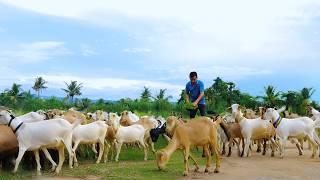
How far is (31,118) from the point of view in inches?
566

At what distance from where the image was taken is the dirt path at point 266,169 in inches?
493

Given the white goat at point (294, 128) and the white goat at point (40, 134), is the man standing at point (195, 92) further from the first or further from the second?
the white goat at point (294, 128)

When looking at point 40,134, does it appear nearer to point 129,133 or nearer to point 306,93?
point 129,133

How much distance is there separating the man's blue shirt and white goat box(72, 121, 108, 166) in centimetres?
290

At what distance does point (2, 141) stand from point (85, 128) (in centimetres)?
332

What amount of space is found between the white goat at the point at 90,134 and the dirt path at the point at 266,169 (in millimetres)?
3487

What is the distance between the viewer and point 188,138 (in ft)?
41.6

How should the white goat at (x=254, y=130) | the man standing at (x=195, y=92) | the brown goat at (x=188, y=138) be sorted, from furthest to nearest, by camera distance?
the white goat at (x=254, y=130) → the man standing at (x=195, y=92) → the brown goat at (x=188, y=138)

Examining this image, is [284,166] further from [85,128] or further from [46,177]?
[46,177]

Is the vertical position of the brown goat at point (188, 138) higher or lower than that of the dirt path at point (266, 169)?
higher

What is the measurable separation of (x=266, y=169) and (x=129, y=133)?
500cm

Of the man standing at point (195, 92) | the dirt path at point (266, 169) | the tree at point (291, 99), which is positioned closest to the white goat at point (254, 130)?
the dirt path at point (266, 169)

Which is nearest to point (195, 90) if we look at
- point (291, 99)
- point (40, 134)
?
point (40, 134)

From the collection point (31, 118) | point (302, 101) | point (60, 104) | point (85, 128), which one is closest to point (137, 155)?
point (85, 128)
